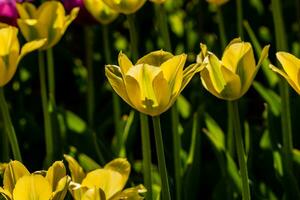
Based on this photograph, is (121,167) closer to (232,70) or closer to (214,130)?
(232,70)

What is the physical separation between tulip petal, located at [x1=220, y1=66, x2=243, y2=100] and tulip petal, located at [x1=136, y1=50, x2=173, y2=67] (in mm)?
70

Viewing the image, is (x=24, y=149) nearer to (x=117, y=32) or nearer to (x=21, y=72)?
(x=21, y=72)

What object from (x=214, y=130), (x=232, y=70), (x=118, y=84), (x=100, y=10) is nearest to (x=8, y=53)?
(x=118, y=84)

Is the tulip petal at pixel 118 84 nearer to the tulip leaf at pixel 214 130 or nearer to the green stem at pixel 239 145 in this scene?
the green stem at pixel 239 145

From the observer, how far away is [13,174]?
38.3 inches

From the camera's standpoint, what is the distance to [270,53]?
2.01 metres

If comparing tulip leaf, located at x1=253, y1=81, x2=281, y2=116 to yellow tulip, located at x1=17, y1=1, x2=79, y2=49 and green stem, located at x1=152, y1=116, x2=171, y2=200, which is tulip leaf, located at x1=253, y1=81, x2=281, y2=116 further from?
green stem, located at x1=152, y1=116, x2=171, y2=200

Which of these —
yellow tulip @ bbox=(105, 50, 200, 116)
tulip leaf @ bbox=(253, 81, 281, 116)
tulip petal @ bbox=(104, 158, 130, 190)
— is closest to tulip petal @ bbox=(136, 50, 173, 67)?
yellow tulip @ bbox=(105, 50, 200, 116)

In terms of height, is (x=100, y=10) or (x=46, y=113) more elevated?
(x=100, y=10)

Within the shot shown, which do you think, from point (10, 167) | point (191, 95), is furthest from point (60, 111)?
point (10, 167)

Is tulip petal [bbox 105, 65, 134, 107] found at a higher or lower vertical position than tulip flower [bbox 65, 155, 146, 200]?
higher

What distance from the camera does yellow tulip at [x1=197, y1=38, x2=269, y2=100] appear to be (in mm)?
1015

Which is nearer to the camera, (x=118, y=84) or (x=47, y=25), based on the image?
Result: (x=118, y=84)

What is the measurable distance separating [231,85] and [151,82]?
11cm
